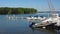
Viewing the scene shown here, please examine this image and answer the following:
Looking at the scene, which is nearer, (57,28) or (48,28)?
(57,28)

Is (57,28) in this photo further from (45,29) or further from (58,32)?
(45,29)

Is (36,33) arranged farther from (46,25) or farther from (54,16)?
(54,16)

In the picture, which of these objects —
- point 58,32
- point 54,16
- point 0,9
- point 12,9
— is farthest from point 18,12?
point 58,32

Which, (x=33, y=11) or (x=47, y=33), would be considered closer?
(x=47, y=33)

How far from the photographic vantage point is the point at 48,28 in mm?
27688

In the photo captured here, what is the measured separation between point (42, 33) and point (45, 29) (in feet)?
9.81

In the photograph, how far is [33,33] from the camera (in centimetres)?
2512

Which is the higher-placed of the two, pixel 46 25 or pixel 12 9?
pixel 46 25

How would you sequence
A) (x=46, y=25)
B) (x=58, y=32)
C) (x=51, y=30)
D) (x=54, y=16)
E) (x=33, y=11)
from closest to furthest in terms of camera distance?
(x=58, y=32) → (x=51, y=30) → (x=46, y=25) → (x=54, y=16) → (x=33, y=11)

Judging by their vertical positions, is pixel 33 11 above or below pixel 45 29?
below

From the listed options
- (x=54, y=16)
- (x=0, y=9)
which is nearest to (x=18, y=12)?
(x=0, y=9)

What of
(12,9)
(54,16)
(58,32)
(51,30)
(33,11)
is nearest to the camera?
(58,32)

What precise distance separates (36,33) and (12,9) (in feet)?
280

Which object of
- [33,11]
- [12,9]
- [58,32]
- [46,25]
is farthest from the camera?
[33,11]
